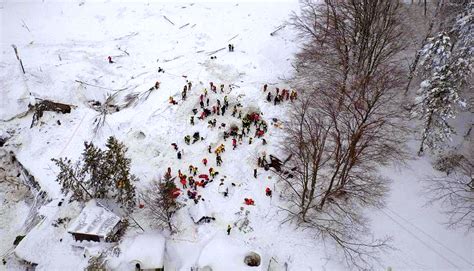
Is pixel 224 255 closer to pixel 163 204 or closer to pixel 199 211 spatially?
pixel 199 211

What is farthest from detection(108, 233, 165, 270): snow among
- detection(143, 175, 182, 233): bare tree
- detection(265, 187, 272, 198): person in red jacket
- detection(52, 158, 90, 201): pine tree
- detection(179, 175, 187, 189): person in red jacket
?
detection(265, 187, 272, 198): person in red jacket

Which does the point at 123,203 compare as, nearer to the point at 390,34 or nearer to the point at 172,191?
the point at 172,191

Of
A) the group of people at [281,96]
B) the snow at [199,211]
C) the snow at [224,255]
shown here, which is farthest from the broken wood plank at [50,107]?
the snow at [224,255]

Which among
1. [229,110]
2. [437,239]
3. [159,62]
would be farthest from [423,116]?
[159,62]

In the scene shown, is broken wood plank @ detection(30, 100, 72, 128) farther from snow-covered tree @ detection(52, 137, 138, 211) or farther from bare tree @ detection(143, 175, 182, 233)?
bare tree @ detection(143, 175, 182, 233)

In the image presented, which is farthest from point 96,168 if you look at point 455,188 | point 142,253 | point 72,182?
point 455,188
